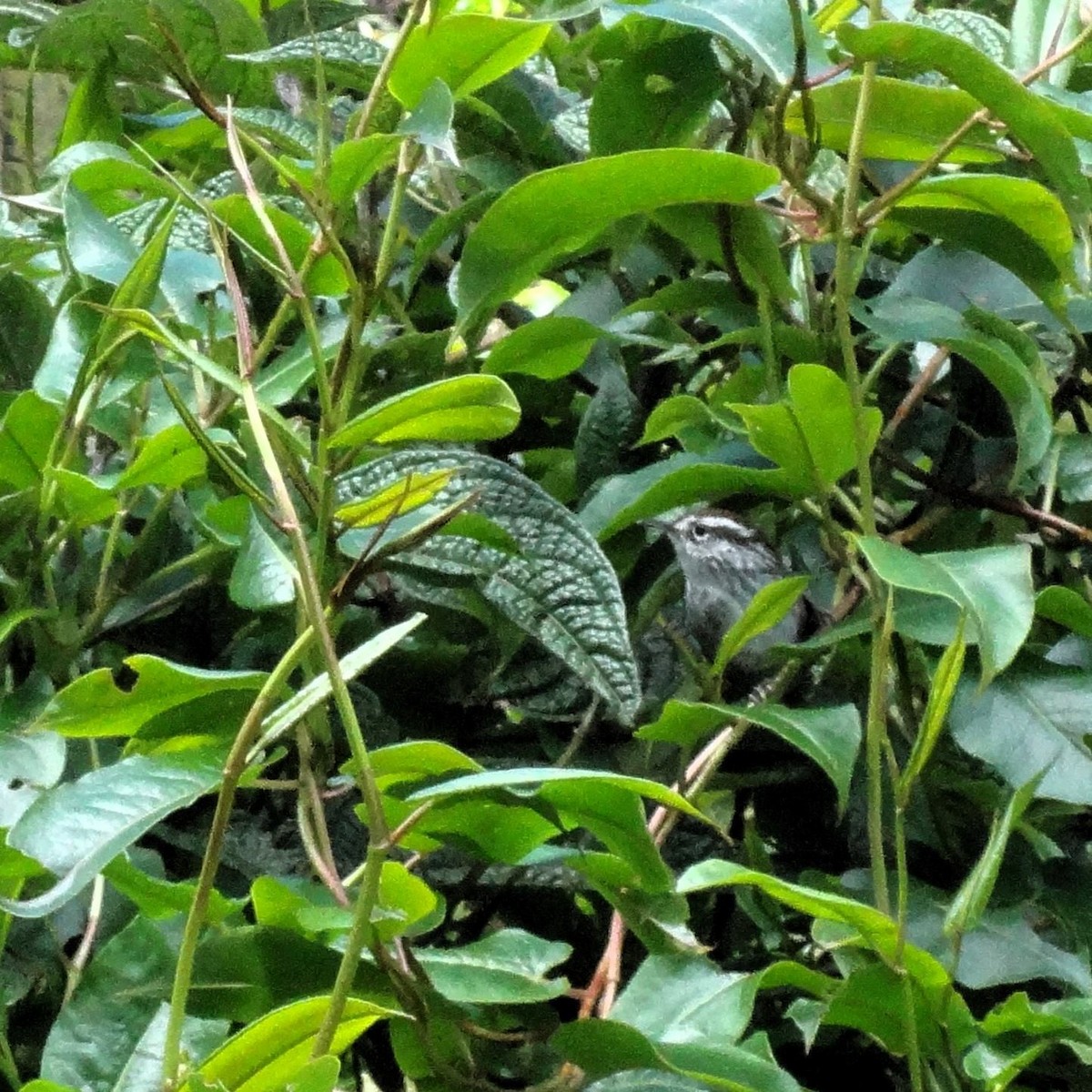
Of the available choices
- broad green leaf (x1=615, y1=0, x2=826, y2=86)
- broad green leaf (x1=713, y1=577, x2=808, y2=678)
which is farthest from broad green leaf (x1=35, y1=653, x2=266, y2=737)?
broad green leaf (x1=615, y1=0, x2=826, y2=86)

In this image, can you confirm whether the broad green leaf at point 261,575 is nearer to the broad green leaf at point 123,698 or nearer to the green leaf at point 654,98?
the broad green leaf at point 123,698

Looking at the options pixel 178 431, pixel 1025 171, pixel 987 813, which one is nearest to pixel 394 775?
pixel 178 431

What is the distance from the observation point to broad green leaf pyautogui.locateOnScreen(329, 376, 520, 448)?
1.50 feet

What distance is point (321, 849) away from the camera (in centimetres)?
52

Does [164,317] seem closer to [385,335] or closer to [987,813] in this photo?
[385,335]

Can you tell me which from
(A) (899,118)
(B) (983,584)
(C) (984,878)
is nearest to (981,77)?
(A) (899,118)

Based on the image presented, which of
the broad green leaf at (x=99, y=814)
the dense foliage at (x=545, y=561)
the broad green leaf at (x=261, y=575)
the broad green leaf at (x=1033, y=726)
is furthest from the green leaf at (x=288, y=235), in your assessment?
the broad green leaf at (x=1033, y=726)

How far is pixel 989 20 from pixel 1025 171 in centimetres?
11

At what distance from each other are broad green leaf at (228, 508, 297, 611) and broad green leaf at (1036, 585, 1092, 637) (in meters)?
0.32

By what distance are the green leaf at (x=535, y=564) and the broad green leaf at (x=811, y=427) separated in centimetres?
9

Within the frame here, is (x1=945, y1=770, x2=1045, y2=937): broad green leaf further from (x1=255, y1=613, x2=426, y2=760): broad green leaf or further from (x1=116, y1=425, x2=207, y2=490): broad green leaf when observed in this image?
(x1=116, y1=425, x2=207, y2=490): broad green leaf

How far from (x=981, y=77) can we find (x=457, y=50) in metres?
0.21

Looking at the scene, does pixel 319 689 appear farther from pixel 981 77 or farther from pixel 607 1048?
pixel 981 77

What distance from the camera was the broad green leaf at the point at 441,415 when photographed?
0.46 metres
